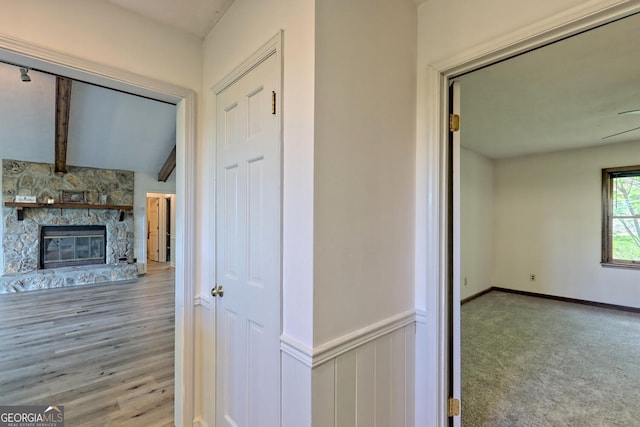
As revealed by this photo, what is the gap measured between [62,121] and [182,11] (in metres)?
4.86

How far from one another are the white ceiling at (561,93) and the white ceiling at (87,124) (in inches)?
193

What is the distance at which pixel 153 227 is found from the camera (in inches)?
390

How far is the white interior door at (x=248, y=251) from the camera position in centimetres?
127

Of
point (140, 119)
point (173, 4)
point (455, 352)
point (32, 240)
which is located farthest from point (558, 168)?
point (32, 240)

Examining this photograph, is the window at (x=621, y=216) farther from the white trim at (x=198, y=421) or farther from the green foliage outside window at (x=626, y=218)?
the white trim at (x=198, y=421)

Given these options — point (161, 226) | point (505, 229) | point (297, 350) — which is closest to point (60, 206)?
point (161, 226)

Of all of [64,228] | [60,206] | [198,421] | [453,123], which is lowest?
[198,421]

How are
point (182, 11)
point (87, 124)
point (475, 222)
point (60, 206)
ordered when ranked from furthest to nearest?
point (60, 206) < point (87, 124) < point (475, 222) < point (182, 11)

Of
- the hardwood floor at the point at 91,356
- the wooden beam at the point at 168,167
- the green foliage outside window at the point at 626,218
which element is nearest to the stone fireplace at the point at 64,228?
the wooden beam at the point at 168,167

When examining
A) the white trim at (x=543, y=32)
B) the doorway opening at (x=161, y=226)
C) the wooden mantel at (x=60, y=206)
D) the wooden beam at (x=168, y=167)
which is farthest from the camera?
the doorway opening at (x=161, y=226)

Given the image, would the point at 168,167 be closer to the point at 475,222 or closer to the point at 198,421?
the point at 198,421

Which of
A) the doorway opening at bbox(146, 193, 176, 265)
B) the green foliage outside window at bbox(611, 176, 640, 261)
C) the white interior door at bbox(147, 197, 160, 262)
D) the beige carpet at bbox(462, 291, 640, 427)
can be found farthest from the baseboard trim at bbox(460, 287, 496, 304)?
the white interior door at bbox(147, 197, 160, 262)

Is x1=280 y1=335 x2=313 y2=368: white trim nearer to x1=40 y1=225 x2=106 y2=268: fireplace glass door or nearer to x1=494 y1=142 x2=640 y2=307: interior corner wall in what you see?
x1=494 y1=142 x2=640 y2=307: interior corner wall

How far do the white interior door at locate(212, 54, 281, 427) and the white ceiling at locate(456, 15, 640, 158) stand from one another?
4.26 ft
